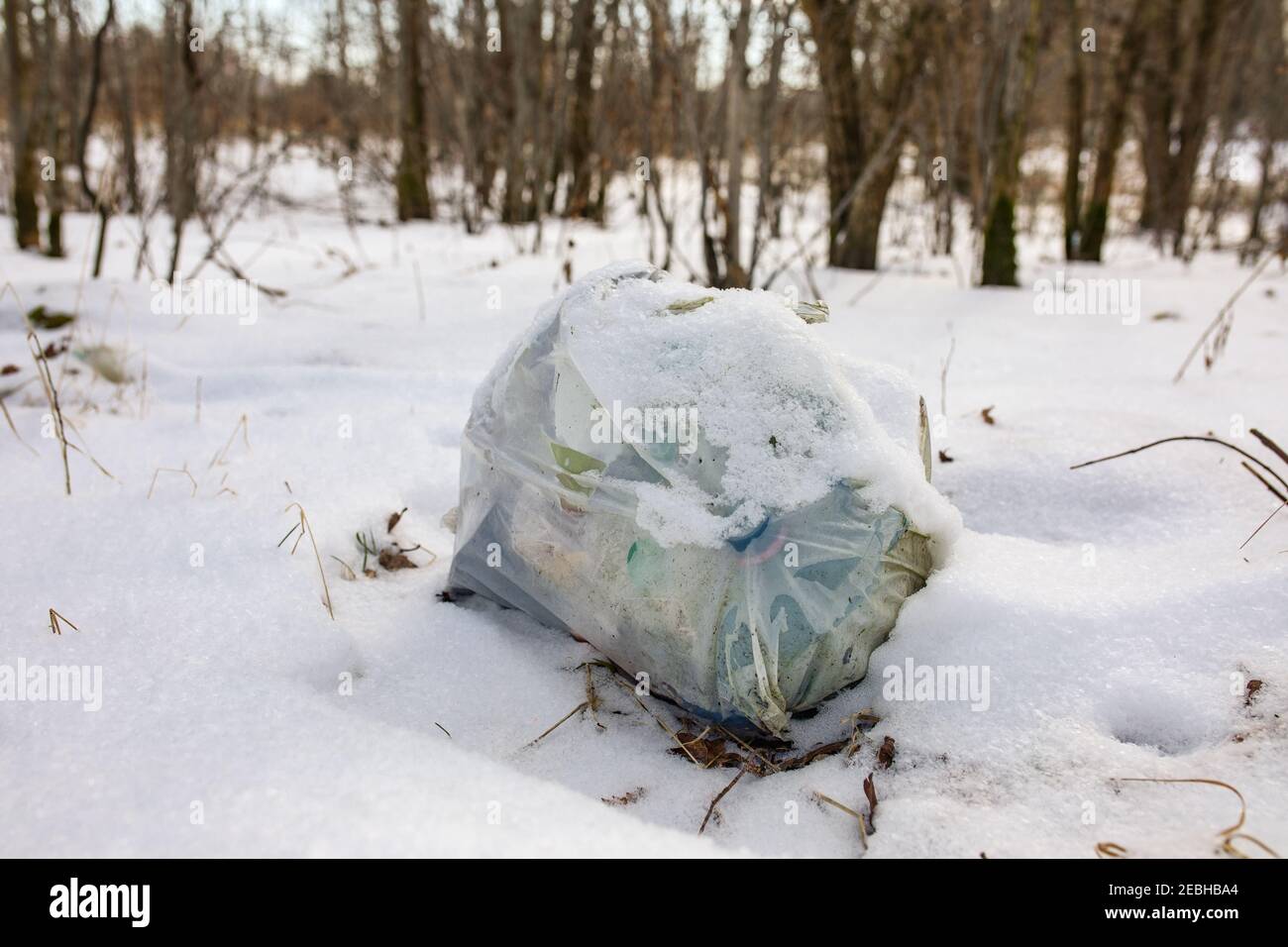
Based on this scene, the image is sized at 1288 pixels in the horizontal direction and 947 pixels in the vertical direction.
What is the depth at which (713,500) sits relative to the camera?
1.22m

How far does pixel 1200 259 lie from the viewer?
6676mm

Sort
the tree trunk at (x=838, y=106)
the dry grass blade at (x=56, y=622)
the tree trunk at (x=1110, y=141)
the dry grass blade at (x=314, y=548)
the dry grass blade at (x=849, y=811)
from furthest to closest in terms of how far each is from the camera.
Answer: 1. the tree trunk at (x=1110, y=141)
2. the tree trunk at (x=838, y=106)
3. the dry grass blade at (x=314, y=548)
4. the dry grass blade at (x=56, y=622)
5. the dry grass blade at (x=849, y=811)

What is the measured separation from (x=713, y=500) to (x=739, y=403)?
0.15 meters

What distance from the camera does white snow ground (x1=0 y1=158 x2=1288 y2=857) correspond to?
3.36 ft

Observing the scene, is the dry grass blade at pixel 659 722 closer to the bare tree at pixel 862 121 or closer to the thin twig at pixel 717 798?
the thin twig at pixel 717 798

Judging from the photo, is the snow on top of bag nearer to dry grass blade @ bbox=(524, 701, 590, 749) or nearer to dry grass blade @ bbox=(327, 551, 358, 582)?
dry grass blade @ bbox=(524, 701, 590, 749)

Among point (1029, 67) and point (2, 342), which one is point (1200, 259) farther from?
point (2, 342)

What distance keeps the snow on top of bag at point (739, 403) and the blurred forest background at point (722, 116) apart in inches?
79.7

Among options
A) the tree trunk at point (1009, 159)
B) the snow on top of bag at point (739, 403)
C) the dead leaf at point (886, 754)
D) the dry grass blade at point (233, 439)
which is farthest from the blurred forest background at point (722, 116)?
the dead leaf at point (886, 754)

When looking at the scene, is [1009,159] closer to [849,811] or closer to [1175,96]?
[849,811]

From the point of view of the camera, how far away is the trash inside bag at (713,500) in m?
1.22

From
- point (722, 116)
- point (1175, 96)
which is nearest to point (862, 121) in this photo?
point (722, 116)

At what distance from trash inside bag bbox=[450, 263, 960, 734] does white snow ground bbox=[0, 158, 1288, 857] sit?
0.12 meters

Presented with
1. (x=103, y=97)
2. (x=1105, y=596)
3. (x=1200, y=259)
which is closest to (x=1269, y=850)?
(x=1105, y=596)
